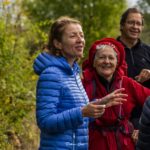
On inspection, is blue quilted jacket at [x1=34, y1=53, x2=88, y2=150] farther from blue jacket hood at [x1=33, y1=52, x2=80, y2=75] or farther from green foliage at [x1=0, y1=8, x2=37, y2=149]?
green foliage at [x1=0, y1=8, x2=37, y2=149]

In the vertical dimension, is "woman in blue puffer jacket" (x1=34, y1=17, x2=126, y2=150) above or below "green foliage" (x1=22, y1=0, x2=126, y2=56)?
below

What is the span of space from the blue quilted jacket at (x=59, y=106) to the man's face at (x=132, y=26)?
4.77ft

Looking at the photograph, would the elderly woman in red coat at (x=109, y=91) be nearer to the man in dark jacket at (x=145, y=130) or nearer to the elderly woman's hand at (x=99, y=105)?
the elderly woman's hand at (x=99, y=105)

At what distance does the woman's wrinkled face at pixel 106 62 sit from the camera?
408 cm

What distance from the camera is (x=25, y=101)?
7367mm

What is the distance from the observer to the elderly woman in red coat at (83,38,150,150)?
4059 millimetres

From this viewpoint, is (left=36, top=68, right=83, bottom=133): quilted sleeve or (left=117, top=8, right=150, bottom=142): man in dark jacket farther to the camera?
(left=117, top=8, right=150, bottom=142): man in dark jacket

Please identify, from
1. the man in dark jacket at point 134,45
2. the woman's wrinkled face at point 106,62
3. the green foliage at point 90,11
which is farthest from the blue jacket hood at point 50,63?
the green foliage at point 90,11

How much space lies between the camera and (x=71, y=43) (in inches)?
147

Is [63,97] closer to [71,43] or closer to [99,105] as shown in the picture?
[99,105]

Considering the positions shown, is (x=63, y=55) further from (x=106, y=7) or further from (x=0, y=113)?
(x=106, y=7)

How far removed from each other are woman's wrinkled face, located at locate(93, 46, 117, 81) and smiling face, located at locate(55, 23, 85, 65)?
38cm

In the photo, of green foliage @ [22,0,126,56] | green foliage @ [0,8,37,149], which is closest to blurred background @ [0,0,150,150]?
green foliage @ [0,8,37,149]

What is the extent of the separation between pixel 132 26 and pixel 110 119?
1.30 meters
